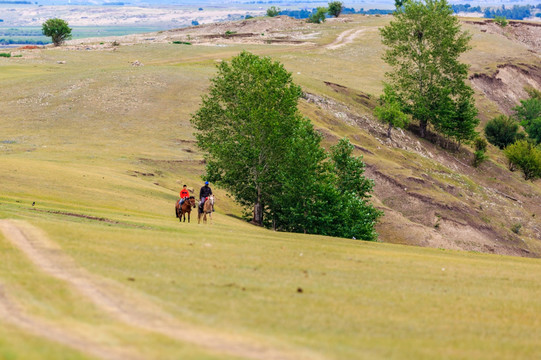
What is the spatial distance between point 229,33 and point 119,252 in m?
167

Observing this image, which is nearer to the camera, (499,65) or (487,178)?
(487,178)

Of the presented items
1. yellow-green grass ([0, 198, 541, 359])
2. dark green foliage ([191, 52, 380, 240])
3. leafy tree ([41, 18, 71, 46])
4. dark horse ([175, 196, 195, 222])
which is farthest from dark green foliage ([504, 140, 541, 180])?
leafy tree ([41, 18, 71, 46])

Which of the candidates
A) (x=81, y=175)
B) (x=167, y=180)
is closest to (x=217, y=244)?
(x=81, y=175)

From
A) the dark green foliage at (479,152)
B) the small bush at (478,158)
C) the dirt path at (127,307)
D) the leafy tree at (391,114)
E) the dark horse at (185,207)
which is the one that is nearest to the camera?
the dirt path at (127,307)

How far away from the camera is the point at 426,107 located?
10431cm

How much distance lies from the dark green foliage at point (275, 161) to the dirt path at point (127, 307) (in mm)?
27855

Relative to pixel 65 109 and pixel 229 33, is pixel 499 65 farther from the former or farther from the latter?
pixel 65 109

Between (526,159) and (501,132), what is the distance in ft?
64.1

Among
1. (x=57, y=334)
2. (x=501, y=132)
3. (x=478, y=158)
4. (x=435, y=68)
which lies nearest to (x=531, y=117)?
(x=501, y=132)

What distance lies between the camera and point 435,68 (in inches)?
4063

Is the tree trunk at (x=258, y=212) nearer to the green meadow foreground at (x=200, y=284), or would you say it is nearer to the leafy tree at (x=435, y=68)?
the green meadow foreground at (x=200, y=284)

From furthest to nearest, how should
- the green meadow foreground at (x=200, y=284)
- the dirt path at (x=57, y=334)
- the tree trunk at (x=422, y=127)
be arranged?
the tree trunk at (x=422, y=127) < the green meadow foreground at (x=200, y=284) < the dirt path at (x=57, y=334)

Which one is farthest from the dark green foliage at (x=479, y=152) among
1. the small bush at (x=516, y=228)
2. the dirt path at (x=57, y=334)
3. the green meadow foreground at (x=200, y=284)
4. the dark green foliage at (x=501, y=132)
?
the dirt path at (x=57, y=334)

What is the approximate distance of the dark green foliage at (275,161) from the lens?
48.6 metres
